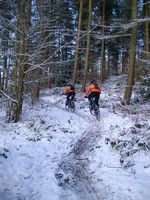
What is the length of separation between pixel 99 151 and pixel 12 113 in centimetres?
535

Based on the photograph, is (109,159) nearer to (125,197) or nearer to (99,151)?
(99,151)

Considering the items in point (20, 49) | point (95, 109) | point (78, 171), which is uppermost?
point (20, 49)

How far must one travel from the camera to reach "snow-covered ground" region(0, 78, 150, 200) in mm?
6449

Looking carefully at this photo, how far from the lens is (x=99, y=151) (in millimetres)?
9172

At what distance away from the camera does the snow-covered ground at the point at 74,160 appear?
6.45 m

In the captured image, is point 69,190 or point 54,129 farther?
point 54,129

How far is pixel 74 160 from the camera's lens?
8.50m

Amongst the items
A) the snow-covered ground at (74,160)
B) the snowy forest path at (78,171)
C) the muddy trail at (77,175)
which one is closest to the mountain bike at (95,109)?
the snow-covered ground at (74,160)

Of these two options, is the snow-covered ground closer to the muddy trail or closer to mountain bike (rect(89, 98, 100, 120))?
the muddy trail

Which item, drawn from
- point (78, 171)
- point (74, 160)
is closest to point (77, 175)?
point (78, 171)

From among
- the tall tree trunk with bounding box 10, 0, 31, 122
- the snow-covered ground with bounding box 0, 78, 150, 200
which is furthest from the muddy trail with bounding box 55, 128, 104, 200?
the tall tree trunk with bounding box 10, 0, 31, 122

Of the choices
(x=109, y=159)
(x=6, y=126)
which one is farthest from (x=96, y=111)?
(x=109, y=159)

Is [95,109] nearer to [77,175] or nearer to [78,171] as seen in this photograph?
[78,171]

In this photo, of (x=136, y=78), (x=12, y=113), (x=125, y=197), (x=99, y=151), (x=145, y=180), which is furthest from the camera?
(x=136, y=78)
